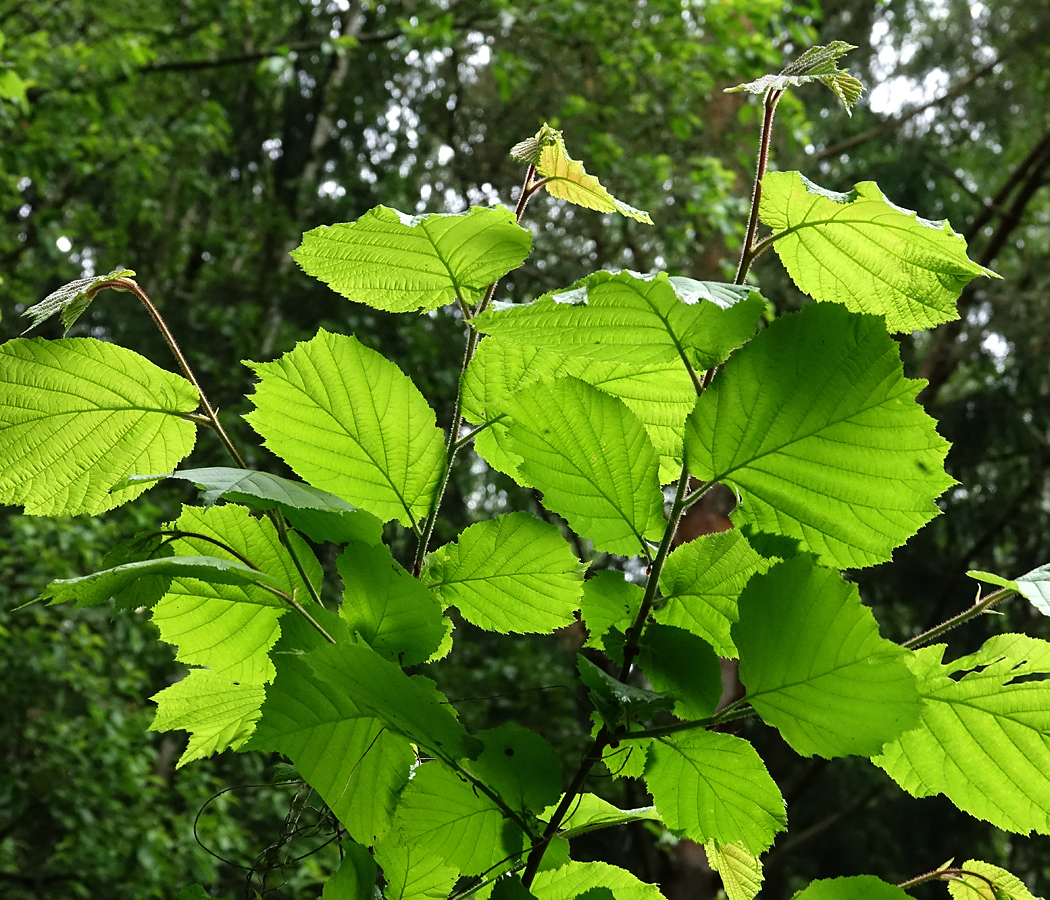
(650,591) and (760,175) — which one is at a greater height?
(760,175)

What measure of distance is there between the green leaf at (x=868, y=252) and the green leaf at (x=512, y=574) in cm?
16

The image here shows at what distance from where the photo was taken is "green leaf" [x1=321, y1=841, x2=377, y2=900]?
351mm

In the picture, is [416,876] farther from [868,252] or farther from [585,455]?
[868,252]

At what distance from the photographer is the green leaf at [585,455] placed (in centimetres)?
35

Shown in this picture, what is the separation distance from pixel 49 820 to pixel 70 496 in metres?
4.14

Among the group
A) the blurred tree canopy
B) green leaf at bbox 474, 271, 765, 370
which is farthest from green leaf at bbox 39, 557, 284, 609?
the blurred tree canopy

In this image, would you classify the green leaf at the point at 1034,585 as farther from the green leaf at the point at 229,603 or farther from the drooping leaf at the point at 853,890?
the green leaf at the point at 229,603

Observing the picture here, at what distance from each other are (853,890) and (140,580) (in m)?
0.30

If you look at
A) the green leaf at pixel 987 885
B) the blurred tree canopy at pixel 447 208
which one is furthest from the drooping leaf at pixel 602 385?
the blurred tree canopy at pixel 447 208

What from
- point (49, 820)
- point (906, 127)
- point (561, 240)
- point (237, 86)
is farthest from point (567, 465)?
point (237, 86)

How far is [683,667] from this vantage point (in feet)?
1.10

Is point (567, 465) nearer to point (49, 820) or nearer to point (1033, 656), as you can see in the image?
point (1033, 656)

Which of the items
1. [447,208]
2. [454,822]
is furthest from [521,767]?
[447,208]

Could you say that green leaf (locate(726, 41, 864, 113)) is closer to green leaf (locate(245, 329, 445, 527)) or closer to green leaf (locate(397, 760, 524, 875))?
green leaf (locate(245, 329, 445, 527))
